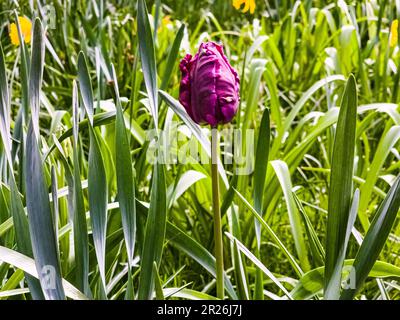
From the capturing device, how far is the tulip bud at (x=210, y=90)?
32.9 inches

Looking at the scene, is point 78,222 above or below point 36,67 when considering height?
below

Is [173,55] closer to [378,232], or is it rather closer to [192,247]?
[192,247]

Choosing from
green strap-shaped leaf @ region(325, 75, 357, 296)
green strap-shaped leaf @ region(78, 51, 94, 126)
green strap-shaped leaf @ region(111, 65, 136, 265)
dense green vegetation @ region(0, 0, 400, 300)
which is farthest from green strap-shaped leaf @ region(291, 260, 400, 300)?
green strap-shaped leaf @ region(78, 51, 94, 126)

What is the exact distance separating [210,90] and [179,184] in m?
0.46

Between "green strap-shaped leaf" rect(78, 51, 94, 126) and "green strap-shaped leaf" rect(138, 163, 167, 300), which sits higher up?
"green strap-shaped leaf" rect(78, 51, 94, 126)

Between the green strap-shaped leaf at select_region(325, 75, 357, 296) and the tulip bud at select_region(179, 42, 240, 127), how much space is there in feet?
0.43

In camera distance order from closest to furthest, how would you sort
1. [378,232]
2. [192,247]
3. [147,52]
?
[378,232] < [147,52] < [192,247]

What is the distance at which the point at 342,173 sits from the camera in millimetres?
826

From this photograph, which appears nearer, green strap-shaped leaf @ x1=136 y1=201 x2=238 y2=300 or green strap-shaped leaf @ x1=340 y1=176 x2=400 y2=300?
green strap-shaped leaf @ x1=340 y1=176 x2=400 y2=300

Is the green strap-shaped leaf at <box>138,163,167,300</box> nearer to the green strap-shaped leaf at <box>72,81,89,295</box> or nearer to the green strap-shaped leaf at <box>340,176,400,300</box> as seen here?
the green strap-shaped leaf at <box>72,81,89,295</box>

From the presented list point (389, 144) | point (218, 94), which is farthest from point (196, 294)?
point (389, 144)

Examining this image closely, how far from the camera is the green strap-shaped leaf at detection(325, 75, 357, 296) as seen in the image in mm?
808

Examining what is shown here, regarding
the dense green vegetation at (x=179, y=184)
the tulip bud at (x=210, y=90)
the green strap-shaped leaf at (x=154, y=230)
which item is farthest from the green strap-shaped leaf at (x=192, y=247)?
the tulip bud at (x=210, y=90)

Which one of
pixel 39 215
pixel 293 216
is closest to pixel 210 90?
pixel 39 215
